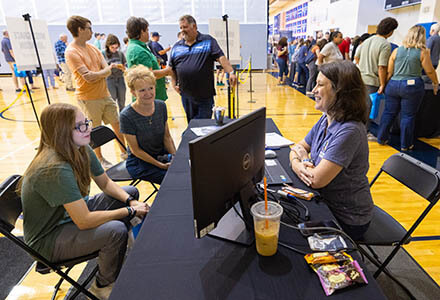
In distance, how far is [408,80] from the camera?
10.2 feet

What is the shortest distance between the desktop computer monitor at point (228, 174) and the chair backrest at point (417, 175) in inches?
32.6

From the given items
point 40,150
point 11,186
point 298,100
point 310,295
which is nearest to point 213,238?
point 310,295

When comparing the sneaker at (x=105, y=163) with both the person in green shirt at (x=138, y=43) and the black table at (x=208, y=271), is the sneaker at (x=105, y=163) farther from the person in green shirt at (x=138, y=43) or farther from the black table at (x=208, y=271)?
the black table at (x=208, y=271)

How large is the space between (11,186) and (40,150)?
0.79 ft

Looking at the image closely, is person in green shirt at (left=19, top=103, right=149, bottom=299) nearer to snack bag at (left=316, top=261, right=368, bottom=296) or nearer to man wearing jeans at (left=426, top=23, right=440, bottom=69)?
snack bag at (left=316, top=261, right=368, bottom=296)

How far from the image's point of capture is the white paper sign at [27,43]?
131 inches

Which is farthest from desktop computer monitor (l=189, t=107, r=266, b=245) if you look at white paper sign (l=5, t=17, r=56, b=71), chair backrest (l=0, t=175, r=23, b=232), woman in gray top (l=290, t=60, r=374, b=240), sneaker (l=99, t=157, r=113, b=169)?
white paper sign (l=5, t=17, r=56, b=71)

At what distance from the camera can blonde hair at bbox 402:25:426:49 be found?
2.95 m

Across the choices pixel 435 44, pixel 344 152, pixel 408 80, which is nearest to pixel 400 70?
pixel 408 80

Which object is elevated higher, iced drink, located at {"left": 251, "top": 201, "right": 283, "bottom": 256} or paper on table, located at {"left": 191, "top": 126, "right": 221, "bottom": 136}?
iced drink, located at {"left": 251, "top": 201, "right": 283, "bottom": 256}

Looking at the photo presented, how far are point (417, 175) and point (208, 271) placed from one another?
120 cm

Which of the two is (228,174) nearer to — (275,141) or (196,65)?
(275,141)

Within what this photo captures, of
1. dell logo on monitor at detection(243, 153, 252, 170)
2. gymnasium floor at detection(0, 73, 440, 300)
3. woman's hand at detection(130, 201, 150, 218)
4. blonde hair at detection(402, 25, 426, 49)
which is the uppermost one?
blonde hair at detection(402, 25, 426, 49)

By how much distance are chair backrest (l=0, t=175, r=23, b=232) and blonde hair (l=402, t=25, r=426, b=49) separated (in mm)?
3776
